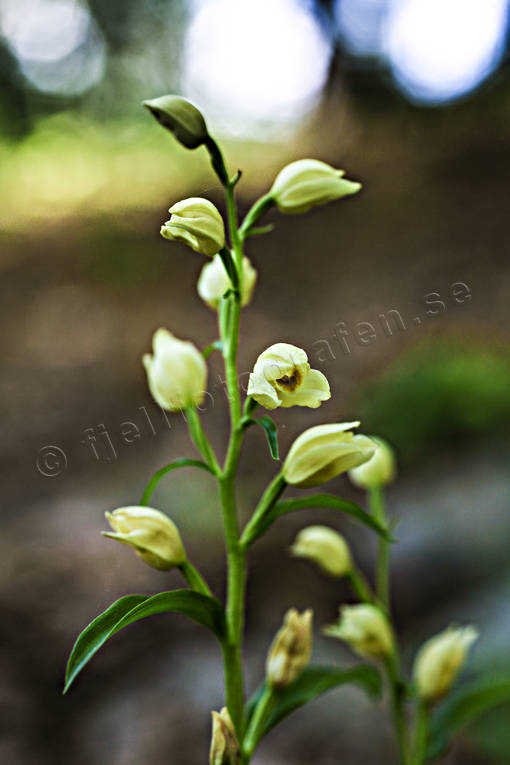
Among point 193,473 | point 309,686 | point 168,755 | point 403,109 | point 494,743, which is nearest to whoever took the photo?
point 309,686

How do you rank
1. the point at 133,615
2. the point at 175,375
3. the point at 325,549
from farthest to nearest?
the point at 325,549 → the point at 175,375 → the point at 133,615

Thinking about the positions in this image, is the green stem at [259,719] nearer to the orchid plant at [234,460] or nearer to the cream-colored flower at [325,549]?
the orchid plant at [234,460]

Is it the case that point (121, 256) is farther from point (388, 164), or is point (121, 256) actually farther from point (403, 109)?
point (403, 109)

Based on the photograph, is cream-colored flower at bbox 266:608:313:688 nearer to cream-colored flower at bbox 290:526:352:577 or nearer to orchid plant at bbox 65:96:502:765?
orchid plant at bbox 65:96:502:765

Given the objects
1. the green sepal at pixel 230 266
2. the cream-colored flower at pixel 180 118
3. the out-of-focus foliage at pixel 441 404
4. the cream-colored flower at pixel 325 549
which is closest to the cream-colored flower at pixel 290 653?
the cream-colored flower at pixel 325 549

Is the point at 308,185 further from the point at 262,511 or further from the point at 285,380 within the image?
the point at 262,511

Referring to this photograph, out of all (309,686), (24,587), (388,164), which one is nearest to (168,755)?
(24,587)

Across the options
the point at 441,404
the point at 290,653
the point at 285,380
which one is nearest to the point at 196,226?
the point at 285,380
